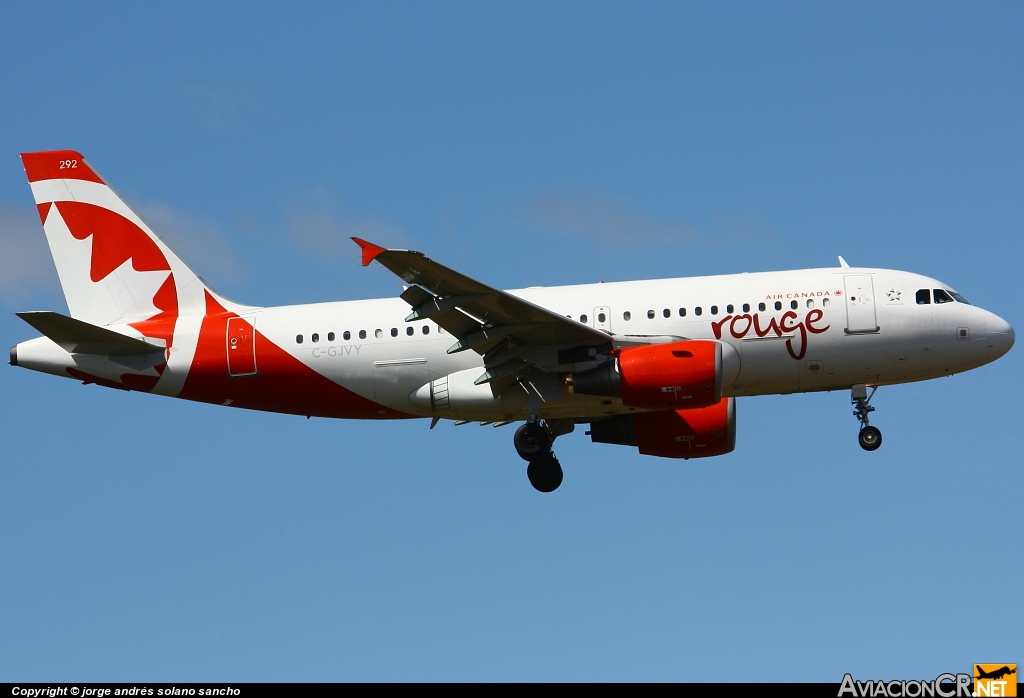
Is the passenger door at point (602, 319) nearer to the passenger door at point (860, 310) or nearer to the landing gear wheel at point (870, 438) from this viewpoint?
the passenger door at point (860, 310)

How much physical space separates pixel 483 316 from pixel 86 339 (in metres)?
10.6

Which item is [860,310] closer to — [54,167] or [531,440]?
[531,440]

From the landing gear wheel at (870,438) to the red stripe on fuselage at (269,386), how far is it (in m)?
11.9

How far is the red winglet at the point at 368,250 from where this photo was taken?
30.3 meters

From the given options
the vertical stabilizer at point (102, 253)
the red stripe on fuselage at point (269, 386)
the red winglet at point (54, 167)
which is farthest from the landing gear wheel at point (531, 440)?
the red winglet at point (54, 167)

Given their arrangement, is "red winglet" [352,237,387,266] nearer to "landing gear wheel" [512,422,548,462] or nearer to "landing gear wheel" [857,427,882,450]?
"landing gear wheel" [512,422,548,462]

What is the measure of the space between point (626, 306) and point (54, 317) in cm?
1424

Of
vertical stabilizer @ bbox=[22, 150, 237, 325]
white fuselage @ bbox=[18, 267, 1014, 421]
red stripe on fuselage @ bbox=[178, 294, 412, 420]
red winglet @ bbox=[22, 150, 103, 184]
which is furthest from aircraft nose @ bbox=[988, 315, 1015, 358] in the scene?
red winglet @ bbox=[22, 150, 103, 184]

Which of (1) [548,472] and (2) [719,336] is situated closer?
(2) [719,336]

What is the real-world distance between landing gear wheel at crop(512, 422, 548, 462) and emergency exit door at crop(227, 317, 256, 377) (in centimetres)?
715

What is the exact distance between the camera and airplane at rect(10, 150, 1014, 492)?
34.6 m

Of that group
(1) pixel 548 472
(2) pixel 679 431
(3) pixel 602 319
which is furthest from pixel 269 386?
(2) pixel 679 431

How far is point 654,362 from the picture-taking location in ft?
112

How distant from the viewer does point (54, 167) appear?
3994cm
